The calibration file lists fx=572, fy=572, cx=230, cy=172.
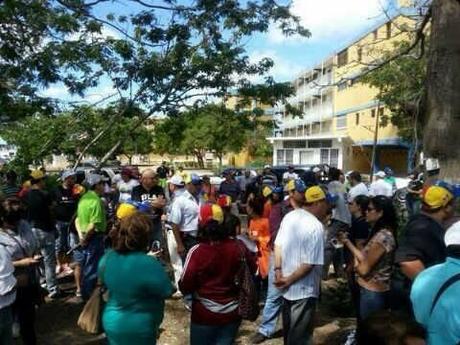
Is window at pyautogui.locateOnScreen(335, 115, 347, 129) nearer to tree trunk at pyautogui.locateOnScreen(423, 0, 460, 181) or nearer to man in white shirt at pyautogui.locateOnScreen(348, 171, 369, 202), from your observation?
man in white shirt at pyautogui.locateOnScreen(348, 171, 369, 202)

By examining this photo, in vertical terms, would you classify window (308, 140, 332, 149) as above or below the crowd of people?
above

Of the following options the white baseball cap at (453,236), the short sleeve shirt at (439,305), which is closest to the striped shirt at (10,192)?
the white baseball cap at (453,236)

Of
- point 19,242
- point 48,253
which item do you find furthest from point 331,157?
point 19,242

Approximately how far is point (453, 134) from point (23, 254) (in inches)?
150

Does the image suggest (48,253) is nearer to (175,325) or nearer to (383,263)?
(175,325)

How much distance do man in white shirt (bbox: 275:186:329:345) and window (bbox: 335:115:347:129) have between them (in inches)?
2183

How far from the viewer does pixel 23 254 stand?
16.1 feet

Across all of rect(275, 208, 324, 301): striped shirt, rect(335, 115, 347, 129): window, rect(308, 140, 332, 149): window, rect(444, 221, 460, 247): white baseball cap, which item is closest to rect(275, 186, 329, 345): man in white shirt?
rect(275, 208, 324, 301): striped shirt

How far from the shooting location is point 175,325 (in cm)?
708

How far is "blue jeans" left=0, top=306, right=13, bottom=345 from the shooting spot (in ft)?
13.9

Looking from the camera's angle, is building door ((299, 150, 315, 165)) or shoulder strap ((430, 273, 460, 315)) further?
building door ((299, 150, 315, 165))

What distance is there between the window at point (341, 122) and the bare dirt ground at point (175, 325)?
52.0 m

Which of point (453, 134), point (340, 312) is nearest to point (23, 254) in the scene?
point (453, 134)

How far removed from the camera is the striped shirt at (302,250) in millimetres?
4621
